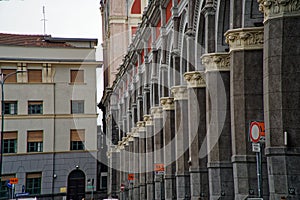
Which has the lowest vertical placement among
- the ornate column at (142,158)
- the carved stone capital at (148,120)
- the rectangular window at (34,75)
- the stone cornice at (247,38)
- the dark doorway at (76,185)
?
the dark doorway at (76,185)

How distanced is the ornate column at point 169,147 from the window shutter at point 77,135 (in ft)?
89.0

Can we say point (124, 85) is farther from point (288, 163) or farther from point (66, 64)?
point (288, 163)

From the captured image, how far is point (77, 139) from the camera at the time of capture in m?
62.6

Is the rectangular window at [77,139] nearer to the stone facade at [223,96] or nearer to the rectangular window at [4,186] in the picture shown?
the rectangular window at [4,186]

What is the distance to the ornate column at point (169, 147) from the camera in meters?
35.6

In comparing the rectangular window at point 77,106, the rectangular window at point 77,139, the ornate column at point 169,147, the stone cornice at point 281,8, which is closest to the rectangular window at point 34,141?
the rectangular window at point 77,139

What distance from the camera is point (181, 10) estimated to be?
33.5 m

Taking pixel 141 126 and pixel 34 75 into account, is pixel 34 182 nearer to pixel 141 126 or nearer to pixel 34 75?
pixel 34 75

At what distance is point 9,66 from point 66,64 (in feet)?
19.9

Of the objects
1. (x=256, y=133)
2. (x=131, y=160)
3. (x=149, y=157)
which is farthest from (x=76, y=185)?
(x=256, y=133)

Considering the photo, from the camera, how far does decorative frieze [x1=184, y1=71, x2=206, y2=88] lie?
93.7 ft

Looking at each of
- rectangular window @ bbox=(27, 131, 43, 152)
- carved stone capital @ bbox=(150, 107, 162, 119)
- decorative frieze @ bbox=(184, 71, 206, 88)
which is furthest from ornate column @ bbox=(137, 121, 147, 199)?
decorative frieze @ bbox=(184, 71, 206, 88)

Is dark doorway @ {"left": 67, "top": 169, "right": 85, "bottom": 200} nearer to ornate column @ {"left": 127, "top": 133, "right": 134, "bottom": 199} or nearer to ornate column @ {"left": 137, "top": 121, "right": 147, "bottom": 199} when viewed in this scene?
ornate column @ {"left": 127, "top": 133, "right": 134, "bottom": 199}

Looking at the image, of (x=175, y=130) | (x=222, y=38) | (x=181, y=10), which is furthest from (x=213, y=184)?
(x=181, y=10)
